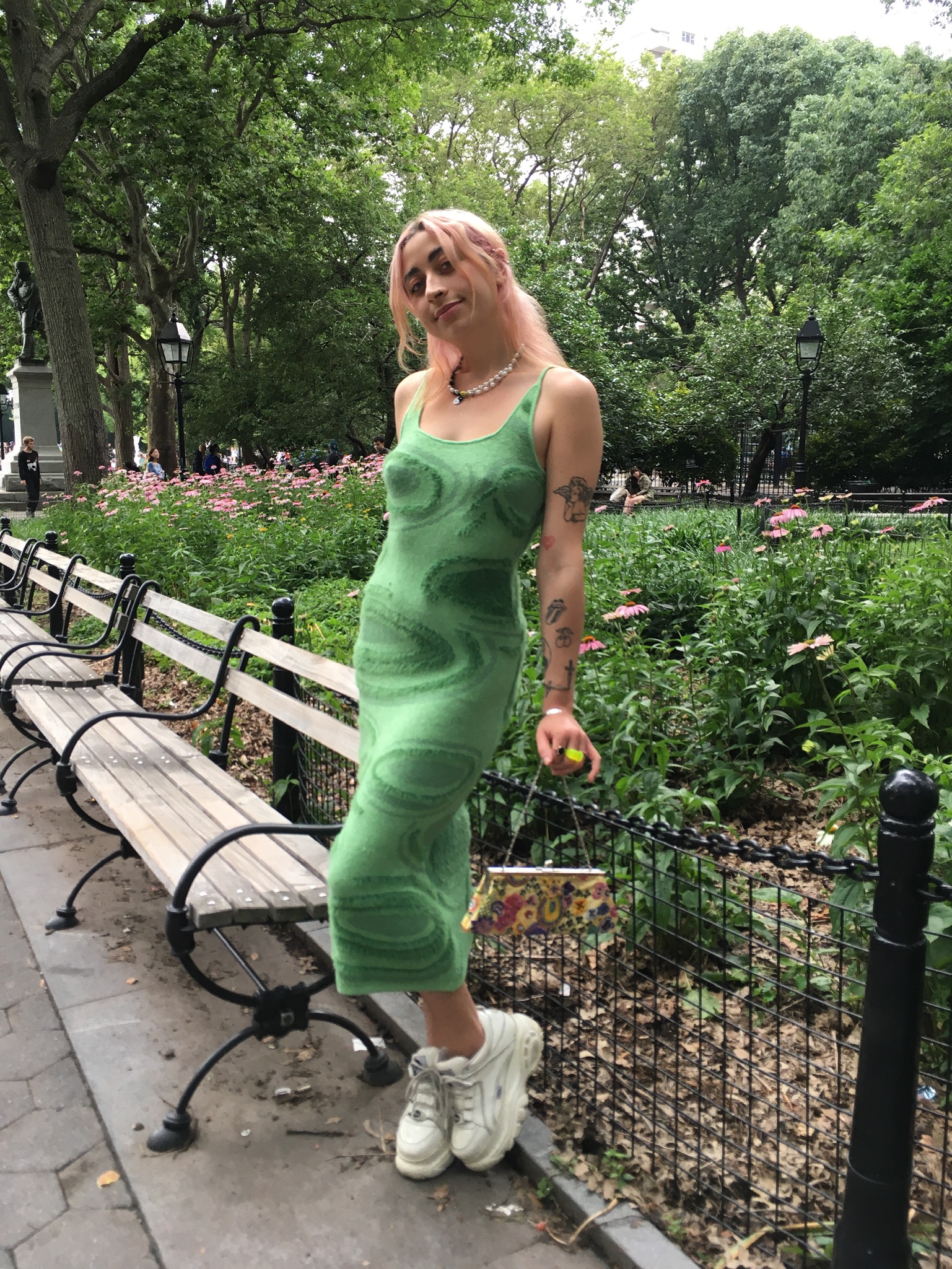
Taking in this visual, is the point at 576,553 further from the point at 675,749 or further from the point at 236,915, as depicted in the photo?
the point at 675,749

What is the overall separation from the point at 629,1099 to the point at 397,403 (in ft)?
6.05

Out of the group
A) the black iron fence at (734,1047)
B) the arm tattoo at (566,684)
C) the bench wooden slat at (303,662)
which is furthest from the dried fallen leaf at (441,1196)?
the bench wooden slat at (303,662)

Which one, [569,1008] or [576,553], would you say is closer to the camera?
[576,553]

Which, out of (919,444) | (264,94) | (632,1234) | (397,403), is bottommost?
(632,1234)

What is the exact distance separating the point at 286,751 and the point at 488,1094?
6.70 feet

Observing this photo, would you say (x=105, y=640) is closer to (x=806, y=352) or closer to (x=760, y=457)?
(x=806, y=352)

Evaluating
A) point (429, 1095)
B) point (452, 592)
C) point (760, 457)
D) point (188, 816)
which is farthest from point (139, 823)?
point (760, 457)

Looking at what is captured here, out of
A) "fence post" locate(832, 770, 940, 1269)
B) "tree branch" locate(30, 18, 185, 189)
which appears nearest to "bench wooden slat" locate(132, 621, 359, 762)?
"fence post" locate(832, 770, 940, 1269)

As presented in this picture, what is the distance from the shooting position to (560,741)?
6.26 ft

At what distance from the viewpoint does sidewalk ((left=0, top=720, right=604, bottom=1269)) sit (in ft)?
6.90

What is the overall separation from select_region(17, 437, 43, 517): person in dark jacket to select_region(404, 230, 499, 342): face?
787 inches

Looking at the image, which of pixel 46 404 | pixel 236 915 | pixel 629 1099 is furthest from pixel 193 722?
pixel 46 404

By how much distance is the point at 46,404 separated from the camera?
79.8ft

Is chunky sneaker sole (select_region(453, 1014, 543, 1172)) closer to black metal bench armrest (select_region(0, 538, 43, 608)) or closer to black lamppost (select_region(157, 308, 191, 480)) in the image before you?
black metal bench armrest (select_region(0, 538, 43, 608))
